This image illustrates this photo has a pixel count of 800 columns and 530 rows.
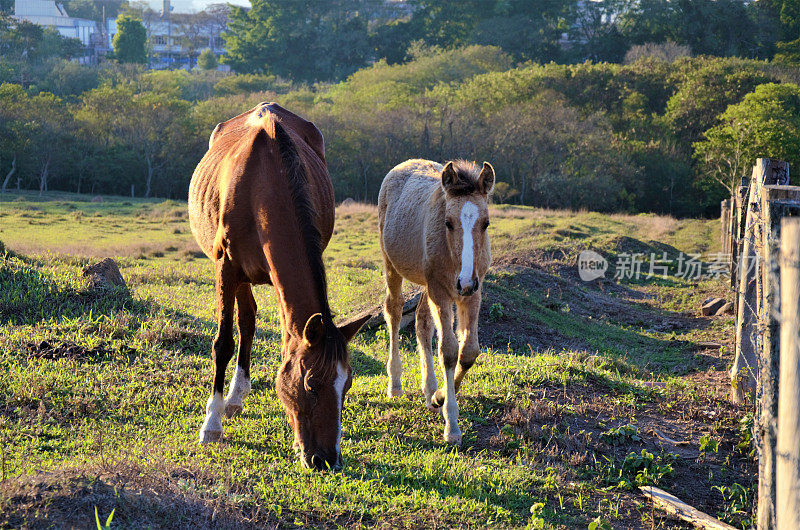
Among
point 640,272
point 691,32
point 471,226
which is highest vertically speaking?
point 691,32

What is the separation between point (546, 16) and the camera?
260 ft


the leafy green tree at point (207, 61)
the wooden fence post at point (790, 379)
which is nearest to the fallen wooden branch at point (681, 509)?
the wooden fence post at point (790, 379)

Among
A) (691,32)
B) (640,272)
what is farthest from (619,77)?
(640,272)

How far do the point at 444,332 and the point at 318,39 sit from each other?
8068 cm

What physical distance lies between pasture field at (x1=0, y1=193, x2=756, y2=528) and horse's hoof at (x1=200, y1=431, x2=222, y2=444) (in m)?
0.12

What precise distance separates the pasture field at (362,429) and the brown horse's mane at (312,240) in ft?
2.78

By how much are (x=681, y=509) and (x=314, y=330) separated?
2.85m

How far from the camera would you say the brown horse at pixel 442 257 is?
5.40 metres

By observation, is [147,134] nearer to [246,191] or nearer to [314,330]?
[246,191]

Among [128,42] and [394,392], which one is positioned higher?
[128,42]

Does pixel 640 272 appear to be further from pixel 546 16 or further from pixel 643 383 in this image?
pixel 546 16

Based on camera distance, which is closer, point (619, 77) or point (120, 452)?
point (120, 452)

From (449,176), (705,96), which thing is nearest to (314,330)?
(449,176)

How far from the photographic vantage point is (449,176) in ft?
18.2
